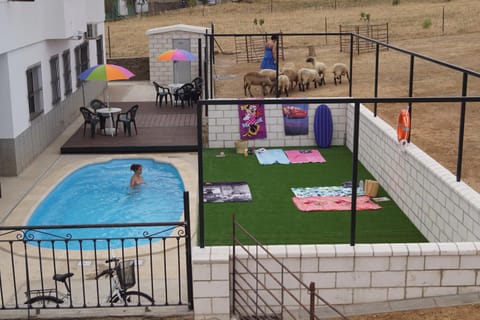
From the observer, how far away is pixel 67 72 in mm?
19094

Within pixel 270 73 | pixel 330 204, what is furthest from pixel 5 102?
pixel 270 73

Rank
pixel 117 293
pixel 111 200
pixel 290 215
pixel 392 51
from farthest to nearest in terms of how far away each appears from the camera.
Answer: pixel 392 51
pixel 111 200
pixel 290 215
pixel 117 293

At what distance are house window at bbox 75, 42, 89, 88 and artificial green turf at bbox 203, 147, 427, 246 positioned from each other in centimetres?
828

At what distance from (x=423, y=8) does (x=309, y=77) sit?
29.1 m

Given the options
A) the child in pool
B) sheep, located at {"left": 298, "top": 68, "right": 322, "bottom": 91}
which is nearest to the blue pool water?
the child in pool

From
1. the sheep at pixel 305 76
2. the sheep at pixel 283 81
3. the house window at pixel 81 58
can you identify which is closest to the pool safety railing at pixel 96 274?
the sheep at pixel 283 81

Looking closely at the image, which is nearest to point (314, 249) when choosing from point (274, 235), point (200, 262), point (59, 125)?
point (200, 262)

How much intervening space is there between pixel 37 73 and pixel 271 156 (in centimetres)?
597

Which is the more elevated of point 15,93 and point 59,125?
point 15,93

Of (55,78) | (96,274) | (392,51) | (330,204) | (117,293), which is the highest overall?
(55,78)

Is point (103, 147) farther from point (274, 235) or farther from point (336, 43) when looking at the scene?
point (336, 43)

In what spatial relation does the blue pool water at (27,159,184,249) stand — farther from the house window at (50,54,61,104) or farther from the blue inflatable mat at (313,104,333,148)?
the blue inflatable mat at (313,104,333,148)

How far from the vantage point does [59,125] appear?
58.4 feet

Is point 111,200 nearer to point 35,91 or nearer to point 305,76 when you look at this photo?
point 35,91
